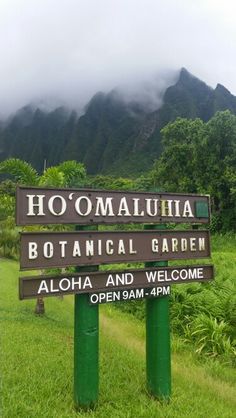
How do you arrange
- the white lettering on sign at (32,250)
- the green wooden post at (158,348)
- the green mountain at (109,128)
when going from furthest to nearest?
the green mountain at (109,128), the green wooden post at (158,348), the white lettering on sign at (32,250)

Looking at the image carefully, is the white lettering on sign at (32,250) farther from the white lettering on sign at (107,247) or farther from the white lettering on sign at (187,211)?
the white lettering on sign at (187,211)

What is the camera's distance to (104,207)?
484 cm

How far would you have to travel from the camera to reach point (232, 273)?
13.4 metres

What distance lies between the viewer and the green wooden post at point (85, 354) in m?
4.62

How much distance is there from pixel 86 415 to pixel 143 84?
171382 mm

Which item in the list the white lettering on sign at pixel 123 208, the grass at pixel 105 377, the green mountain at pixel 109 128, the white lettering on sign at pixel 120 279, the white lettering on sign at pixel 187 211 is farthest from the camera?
the green mountain at pixel 109 128

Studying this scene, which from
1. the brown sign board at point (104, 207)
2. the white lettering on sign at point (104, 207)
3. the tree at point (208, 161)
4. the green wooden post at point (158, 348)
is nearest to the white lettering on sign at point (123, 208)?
the brown sign board at point (104, 207)

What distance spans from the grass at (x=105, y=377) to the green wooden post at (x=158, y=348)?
160 millimetres

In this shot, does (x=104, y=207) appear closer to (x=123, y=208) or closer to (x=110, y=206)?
(x=110, y=206)

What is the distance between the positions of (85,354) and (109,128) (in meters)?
150

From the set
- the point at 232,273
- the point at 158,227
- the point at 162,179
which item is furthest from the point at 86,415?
the point at 162,179

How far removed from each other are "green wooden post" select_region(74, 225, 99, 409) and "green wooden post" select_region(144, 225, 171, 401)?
763 mm

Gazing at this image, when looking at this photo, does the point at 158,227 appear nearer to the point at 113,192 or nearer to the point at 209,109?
the point at 113,192

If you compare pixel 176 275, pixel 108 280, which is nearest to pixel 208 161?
pixel 176 275
